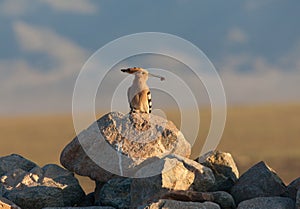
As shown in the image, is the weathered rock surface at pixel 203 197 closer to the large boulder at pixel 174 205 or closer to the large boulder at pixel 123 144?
the large boulder at pixel 174 205

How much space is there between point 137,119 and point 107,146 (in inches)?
34.8

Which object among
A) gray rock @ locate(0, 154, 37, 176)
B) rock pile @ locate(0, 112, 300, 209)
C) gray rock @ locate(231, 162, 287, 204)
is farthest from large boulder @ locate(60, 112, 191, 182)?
gray rock @ locate(0, 154, 37, 176)

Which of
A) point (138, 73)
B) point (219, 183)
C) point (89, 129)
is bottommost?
point (219, 183)

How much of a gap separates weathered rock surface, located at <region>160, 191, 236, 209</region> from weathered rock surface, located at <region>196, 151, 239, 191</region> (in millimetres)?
1362

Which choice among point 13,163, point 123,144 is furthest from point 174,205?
point 13,163

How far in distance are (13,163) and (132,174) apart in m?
3.62

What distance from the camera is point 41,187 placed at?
14.6 meters

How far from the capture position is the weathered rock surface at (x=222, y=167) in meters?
14.9

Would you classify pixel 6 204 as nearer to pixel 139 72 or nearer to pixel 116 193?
pixel 116 193

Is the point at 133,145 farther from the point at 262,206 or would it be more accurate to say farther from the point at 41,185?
the point at 262,206

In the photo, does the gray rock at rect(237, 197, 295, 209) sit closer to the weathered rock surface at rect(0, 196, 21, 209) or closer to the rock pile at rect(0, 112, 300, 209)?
the rock pile at rect(0, 112, 300, 209)

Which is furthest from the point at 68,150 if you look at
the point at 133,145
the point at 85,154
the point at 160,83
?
the point at 160,83

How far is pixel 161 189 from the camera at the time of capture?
42.7 feet

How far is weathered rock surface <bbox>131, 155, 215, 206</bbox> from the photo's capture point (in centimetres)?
1310
